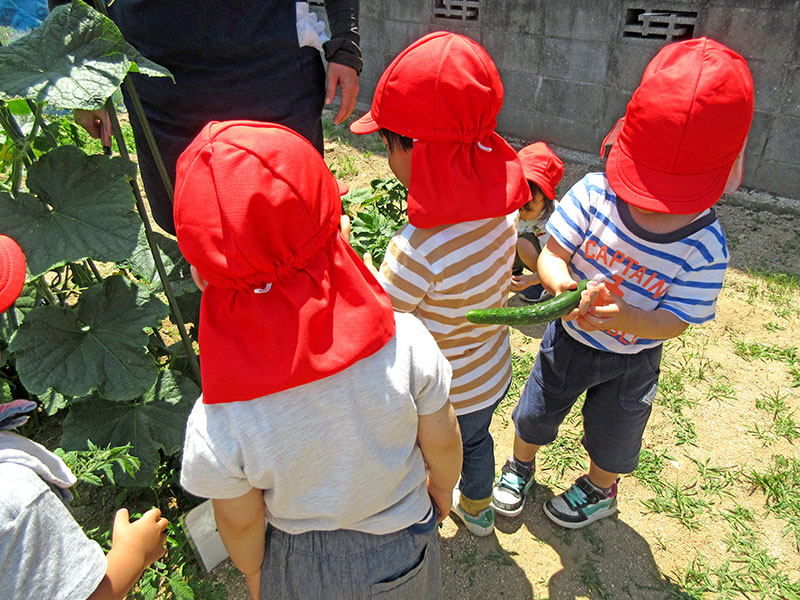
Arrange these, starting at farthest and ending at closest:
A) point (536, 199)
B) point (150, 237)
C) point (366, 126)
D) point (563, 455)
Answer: point (536, 199) < point (563, 455) < point (150, 237) < point (366, 126)

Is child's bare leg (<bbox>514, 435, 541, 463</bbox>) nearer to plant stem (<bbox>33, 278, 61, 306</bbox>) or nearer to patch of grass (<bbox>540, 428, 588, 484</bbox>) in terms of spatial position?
patch of grass (<bbox>540, 428, 588, 484</bbox>)

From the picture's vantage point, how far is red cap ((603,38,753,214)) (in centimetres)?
151

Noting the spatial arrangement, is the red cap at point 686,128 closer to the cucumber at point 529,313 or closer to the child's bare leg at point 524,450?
the cucumber at point 529,313

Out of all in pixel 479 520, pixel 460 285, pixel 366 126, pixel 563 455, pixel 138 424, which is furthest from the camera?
pixel 563 455

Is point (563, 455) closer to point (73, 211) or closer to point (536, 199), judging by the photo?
point (536, 199)

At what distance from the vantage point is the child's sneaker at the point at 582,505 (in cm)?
238

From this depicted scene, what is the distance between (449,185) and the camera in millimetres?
1614

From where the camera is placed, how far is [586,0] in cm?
466

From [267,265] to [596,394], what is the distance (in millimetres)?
1515

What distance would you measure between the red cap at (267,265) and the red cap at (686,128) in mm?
961

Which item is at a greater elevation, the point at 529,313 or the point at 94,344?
the point at 529,313

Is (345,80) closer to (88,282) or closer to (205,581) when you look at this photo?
(88,282)

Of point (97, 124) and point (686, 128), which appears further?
point (97, 124)

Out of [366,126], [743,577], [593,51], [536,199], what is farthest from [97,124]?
[593,51]
